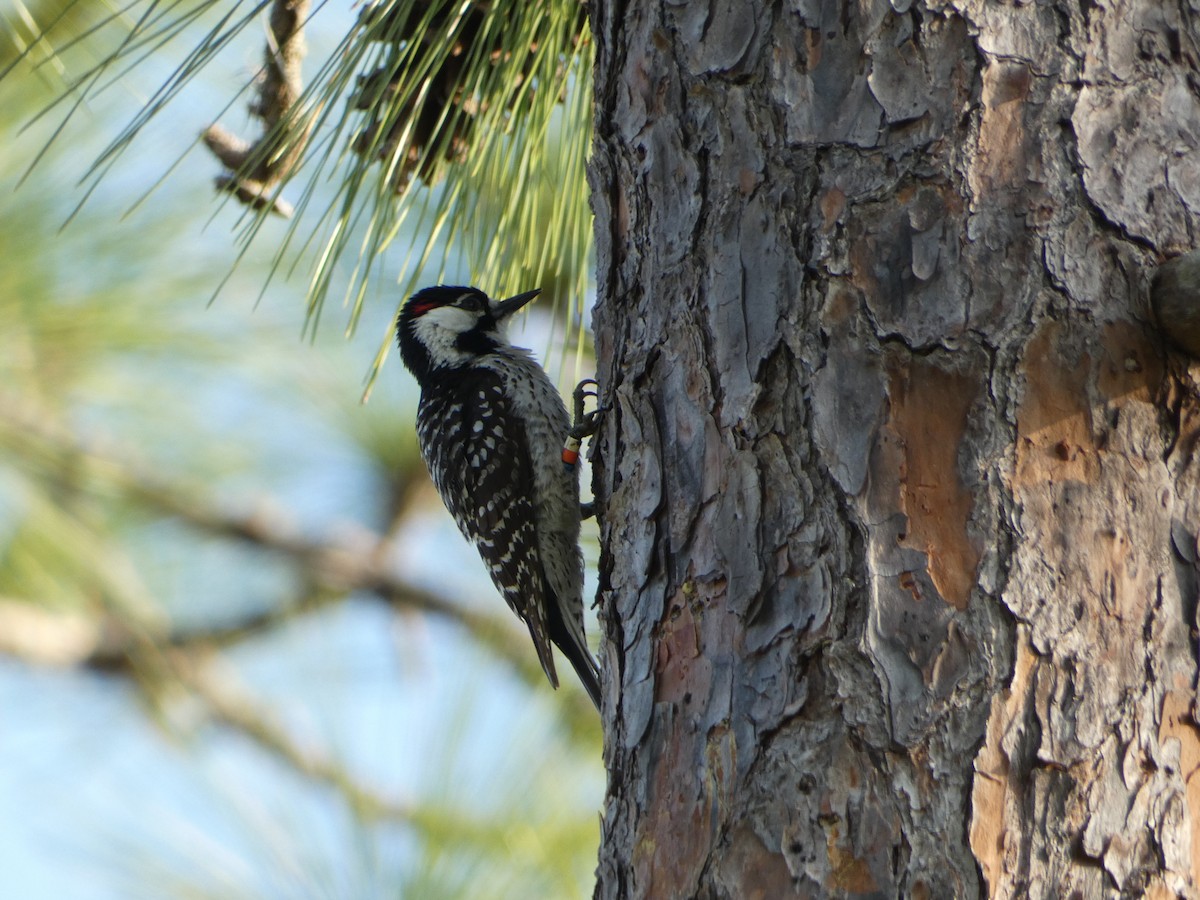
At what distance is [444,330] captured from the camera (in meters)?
3.68

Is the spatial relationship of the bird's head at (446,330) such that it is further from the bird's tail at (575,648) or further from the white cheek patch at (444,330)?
the bird's tail at (575,648)

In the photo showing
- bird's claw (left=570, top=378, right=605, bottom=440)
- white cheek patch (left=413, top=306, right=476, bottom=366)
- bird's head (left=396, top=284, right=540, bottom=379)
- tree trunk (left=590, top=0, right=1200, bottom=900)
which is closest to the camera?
tree trunk (left=590, top=0, right=1200, bottom=900)

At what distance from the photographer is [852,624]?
1.46 meters

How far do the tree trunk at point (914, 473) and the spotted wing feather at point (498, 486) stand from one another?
156cm

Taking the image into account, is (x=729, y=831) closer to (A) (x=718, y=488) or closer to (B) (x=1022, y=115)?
(A) (x=718, y=488)

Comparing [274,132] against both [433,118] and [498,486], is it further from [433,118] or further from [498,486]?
[498,486]

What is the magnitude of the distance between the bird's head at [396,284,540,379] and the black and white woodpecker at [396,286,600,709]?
11 millimetres

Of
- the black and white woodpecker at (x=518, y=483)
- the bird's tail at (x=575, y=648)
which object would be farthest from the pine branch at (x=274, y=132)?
the bird's tail at (x=575, y=648)

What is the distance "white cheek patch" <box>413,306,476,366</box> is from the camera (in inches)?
142

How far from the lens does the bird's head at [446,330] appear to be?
138 inches

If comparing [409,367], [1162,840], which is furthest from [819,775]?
[409,367]

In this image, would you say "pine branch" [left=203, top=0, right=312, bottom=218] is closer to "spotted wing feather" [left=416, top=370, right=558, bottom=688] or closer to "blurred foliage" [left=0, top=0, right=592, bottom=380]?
"blurred foliage" [left=0, top=0, right=592, bottom=380]

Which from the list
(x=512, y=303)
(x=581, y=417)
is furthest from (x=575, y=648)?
(x=512, y=303)

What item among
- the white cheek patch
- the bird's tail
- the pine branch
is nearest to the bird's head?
the white cheek patch
